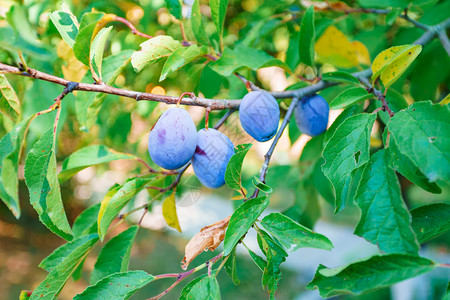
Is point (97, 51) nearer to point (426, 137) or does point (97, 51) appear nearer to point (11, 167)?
point (11, 167)

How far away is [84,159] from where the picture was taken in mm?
878

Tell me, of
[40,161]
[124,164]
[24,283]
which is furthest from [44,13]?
[24,283]

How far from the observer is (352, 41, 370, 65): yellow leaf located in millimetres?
1065

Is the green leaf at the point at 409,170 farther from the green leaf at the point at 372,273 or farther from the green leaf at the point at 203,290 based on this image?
the green leaf at the point at 203,290

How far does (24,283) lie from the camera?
369 centimetres

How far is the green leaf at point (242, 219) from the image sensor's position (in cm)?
57

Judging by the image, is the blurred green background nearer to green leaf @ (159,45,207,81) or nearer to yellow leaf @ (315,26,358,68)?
yellow leaf @ (315,26,358,68)

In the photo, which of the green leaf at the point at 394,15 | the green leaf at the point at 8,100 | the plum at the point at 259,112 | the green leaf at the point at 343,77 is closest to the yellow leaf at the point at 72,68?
the green leaf at the point at 8,100

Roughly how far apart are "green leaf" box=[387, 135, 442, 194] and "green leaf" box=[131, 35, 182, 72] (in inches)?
17.5

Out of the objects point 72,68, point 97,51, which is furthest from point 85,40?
point 72,68

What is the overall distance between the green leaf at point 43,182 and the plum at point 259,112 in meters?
0.35

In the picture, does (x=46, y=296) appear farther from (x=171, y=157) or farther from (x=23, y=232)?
(x=23, y=232)

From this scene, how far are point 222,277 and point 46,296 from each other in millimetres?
3294

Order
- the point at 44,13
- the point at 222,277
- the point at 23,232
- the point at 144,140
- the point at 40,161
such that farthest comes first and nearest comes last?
the point at 23,232 < the point at 222,277 < the point at 144,140 < the point at 44,13 < the point at 40,161
